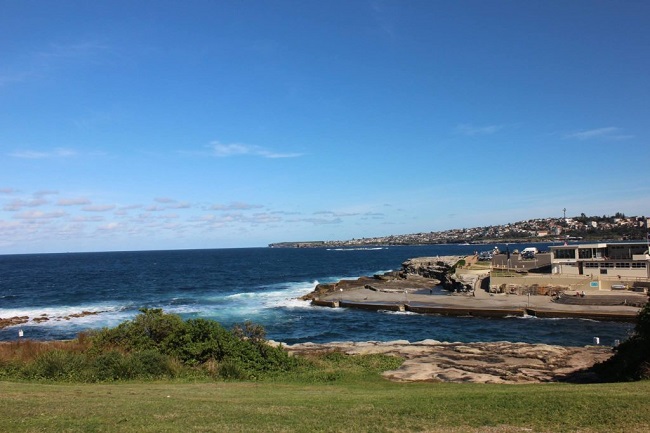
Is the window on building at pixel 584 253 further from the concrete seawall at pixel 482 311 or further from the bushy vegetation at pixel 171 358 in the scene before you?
the bushy vegetation at pixel 171 358

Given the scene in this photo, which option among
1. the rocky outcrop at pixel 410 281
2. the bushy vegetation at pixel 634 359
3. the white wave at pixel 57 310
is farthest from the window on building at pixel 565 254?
the white wave at pixel 57 310

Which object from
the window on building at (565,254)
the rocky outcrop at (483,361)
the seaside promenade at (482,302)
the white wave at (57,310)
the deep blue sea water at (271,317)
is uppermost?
the window on building at (565,254)

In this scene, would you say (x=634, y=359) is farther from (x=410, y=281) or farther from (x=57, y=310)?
(x=410, y=281)

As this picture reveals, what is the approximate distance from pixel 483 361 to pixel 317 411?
52.6ft

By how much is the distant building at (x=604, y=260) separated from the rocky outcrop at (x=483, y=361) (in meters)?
35.0

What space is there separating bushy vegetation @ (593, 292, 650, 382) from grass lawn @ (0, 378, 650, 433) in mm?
3104

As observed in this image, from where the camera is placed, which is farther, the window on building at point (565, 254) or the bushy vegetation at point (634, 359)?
the window on building at point (565, 254)

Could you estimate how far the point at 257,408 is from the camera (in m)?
12.6

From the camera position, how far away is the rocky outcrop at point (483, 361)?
21750 millimetres

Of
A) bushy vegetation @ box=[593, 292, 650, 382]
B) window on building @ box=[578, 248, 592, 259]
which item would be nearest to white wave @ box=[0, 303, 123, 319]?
bushy vegetation @ box=[593, 292, 650, 382]

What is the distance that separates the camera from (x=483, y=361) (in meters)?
25.4

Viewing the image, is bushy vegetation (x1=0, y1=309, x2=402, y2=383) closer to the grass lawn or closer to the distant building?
the grass lawn

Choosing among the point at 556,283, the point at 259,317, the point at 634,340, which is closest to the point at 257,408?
the point at 634,340

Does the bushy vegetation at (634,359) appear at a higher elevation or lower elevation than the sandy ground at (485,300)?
higher
